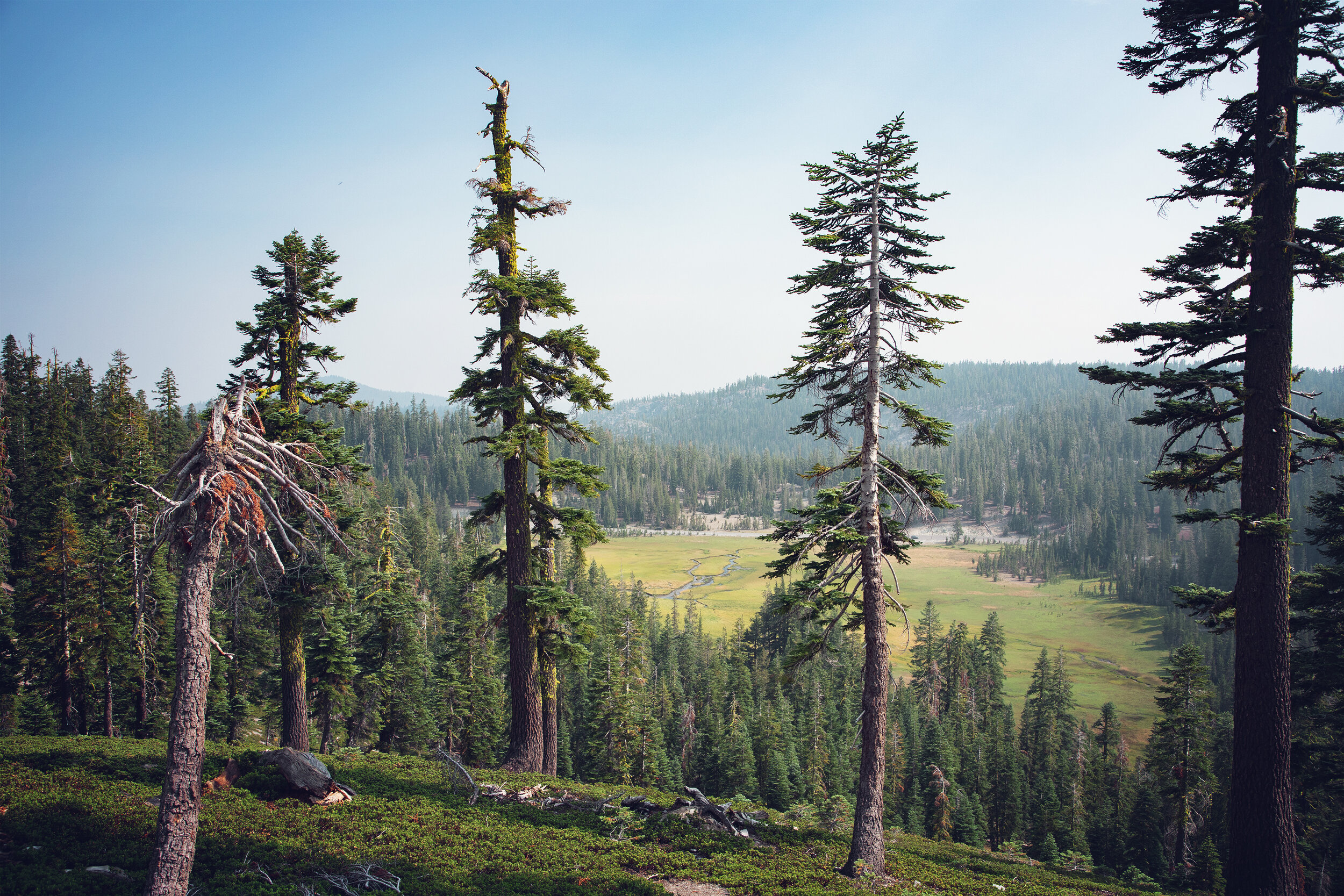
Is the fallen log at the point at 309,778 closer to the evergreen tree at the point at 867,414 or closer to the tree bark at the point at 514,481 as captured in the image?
the tree bark at the point at 514,481

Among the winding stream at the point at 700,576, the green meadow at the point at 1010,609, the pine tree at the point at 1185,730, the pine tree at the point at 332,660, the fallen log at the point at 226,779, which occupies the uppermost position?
the fallen log at the point at 226,779

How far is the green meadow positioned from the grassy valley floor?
42940 mm

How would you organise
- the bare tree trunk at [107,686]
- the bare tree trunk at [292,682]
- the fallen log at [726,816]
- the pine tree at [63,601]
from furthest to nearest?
1. the bare tree trunk at [107,686]
2. the pine tree at [63,601]
3. the bare tree trunk at [292,682]
4. the fallen log at [726,816]

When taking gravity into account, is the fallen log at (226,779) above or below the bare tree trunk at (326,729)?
above

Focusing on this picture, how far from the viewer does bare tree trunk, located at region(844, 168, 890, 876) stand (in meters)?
12.3

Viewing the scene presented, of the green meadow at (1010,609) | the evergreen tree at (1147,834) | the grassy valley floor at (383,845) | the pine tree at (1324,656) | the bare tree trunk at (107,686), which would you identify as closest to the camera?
the grassy valley floor at (383,845)

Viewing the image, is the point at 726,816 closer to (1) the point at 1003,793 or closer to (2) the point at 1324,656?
(2) the point at 1324,656

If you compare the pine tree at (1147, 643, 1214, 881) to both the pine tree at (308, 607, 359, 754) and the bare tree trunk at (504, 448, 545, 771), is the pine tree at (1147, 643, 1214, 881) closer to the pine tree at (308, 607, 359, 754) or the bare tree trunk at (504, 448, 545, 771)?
the bare tree trunk at (504, 448, 545, 771)

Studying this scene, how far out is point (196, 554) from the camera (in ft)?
26.3

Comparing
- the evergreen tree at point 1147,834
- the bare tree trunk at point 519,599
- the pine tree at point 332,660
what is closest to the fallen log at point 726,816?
the bare tree trunk at point 519,599

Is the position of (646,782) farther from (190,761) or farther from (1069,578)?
(1069,578)

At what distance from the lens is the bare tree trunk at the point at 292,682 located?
1850cm

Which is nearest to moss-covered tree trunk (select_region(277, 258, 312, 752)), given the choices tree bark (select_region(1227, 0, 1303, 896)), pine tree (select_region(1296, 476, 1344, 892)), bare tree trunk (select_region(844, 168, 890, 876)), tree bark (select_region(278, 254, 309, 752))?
tree bark (select_region(278, 254, 309, 752))

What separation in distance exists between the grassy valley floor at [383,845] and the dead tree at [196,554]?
135 centimetres
